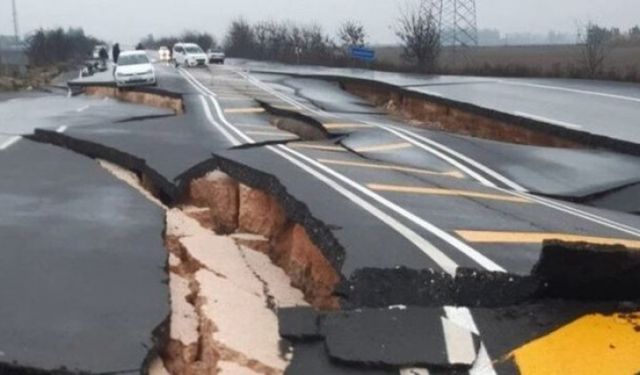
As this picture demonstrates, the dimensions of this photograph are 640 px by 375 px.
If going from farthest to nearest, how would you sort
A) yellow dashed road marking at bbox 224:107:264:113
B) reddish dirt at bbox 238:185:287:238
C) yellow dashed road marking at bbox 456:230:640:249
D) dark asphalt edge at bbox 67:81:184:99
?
dark asphalt edge at bbox 67:81:184:99
yellow dashed road marking at bbox 224:107:264:113
reddish dirt at bbox 238:185:287:238
yellow dashed road marking at bbox 456:230:640:249

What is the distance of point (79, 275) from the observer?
22.1ft

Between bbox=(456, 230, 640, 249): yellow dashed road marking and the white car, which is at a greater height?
the white car

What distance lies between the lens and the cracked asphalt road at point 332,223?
504 cm

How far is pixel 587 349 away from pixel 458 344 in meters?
0.77

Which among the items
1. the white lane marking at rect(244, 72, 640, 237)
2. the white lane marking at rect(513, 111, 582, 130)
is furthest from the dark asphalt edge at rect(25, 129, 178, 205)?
the white lane marking at rect(513, 111, 582, 130)

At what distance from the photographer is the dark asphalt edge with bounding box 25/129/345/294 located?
7.55 meters

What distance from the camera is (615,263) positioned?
5.32m

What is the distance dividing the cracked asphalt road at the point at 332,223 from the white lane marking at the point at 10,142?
0.23 metres

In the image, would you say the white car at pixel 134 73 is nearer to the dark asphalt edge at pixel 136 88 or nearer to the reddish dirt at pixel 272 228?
the dark asphalt edge at pixel 136 88

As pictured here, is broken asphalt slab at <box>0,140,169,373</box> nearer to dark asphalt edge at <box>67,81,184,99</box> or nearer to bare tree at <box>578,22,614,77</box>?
dark asphalt edge at <box>67,81,184,99</box>

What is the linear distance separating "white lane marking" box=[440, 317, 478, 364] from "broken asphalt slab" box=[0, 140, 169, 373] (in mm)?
1891

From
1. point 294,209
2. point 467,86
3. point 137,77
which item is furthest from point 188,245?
point 137,77

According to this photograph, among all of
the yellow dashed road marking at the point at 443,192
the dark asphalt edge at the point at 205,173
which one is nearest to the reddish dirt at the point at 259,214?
the dark asphalt edge at the point at 205,173

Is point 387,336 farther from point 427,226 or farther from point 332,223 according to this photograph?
point 427,226
